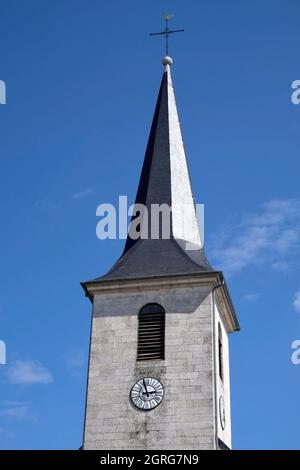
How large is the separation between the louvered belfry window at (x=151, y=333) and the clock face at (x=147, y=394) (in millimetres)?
690

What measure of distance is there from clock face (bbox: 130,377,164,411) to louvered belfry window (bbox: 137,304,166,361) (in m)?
0.69

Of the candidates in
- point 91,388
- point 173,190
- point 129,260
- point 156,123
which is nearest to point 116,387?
point 91,388

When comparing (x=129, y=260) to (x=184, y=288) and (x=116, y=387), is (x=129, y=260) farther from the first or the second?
(x=116, y=387)

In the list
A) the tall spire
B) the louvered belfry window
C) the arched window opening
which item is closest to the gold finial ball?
the tall spire

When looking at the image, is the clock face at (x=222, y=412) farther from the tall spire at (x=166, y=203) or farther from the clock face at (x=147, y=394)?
the tall spire at (x=166, y=203)

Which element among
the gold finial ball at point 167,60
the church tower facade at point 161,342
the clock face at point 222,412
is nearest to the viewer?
the church tower facade at point 161,342

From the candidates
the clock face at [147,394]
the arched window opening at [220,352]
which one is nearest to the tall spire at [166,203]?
the arched window opening at [220,352]

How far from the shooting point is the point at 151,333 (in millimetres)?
22875

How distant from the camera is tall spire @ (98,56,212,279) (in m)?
23.9

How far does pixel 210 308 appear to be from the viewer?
22.9 m

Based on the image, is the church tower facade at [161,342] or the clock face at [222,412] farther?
the clock face at [222,412]

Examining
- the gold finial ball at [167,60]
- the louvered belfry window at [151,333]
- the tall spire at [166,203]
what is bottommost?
the louvered belfry window at [151,333]

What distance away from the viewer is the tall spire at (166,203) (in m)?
23.9
